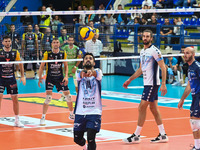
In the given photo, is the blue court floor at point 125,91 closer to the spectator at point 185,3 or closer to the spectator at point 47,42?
the spectator at point 47,42

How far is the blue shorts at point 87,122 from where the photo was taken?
828 centimetres

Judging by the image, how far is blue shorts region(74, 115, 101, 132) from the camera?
27.2ft

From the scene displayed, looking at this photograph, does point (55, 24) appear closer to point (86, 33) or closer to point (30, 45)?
point (30, 45)

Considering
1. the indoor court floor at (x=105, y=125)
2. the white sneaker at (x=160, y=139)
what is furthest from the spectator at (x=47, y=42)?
the white sneaker at (x=160, y=139)

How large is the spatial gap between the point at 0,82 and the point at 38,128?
151 cm

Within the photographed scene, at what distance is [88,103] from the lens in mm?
8406

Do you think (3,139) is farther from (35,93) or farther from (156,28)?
(156,28)

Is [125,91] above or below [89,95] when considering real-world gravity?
below

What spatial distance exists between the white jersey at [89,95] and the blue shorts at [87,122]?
0.07 metres

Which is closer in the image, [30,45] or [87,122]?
[87,122]

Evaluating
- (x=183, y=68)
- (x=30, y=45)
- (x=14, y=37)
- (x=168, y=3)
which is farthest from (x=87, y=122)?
(x=168, y=3)

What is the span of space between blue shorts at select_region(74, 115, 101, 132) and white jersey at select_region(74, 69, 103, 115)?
70 millimetres

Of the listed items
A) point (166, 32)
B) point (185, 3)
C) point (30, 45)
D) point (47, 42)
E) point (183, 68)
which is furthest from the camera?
point (185, 3)

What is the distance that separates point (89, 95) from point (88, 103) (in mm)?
140
